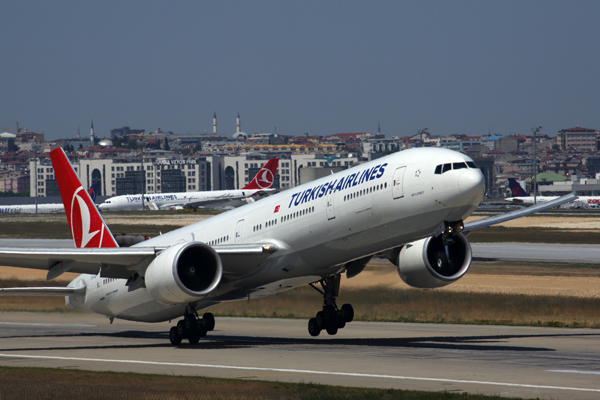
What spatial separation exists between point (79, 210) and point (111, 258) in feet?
29.4

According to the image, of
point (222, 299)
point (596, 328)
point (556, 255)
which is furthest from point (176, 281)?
point (556, 255)

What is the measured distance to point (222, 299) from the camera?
107ft

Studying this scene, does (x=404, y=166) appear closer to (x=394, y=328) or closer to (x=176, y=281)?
(x=176, y=281)

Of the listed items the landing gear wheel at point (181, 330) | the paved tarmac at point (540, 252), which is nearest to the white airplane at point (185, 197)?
the paved tarmac at point (540, 252)

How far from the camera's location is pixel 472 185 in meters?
25.0

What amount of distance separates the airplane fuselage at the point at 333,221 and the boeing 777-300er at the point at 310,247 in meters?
0.04

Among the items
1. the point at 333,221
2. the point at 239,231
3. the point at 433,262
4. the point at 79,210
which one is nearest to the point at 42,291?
the point at 79,210

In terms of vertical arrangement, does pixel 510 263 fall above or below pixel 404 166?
below

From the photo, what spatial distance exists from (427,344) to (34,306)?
25469 mm

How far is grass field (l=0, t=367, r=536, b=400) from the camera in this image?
18.7 meters

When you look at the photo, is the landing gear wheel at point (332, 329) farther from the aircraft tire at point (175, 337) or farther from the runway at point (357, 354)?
the aircraft tire at point (175, 337)

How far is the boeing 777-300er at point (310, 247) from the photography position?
2636 cm

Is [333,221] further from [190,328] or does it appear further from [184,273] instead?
[190,328]

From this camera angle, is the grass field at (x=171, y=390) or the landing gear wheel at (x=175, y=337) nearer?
the grass field at (x=171, y=390)
